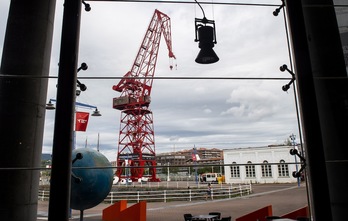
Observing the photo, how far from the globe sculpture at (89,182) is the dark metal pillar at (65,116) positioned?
124 inches

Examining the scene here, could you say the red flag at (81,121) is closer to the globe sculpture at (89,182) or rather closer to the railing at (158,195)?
the globe sculpture at (89,182)

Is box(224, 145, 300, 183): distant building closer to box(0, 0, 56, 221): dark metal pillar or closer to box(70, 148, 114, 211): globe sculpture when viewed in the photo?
box(70, 148, 114, 211): globe sculpture

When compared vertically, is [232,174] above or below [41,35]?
below

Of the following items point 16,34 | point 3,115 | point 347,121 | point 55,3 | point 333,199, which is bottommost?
point 333,199

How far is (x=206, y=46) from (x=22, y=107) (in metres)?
1.82

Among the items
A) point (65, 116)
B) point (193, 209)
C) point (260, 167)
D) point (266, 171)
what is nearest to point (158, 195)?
point (193, 209)

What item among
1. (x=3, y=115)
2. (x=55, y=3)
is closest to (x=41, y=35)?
(x=55, y=3)

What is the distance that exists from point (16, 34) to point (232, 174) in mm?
30245

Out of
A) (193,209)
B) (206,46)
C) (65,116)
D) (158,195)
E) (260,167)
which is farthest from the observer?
(260,167)

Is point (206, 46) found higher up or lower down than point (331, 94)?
Answer: higher up

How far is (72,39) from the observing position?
1.37m

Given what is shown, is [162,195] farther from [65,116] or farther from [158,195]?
[65,116]

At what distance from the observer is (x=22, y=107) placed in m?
2.53

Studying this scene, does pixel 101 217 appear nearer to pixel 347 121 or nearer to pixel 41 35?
pixel 41 35
